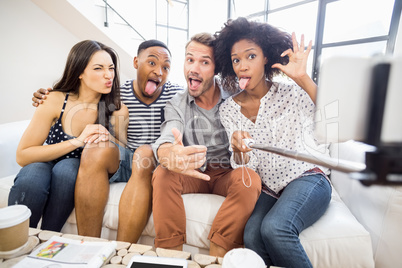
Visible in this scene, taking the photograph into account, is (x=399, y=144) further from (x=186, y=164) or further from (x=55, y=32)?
(x=55, y=32)

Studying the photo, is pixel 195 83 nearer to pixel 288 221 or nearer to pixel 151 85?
pixel 151 85

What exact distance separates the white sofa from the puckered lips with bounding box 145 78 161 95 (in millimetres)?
558

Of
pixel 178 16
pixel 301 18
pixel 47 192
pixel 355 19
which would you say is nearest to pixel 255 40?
pixel 47 192

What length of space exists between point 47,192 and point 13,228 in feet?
1.45

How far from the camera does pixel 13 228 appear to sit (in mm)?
628

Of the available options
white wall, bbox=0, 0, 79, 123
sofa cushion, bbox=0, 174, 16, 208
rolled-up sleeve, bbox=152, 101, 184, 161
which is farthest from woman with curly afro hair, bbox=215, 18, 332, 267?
white wall, bbox=0, 0, 79, 123

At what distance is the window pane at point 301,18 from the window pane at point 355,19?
20cm

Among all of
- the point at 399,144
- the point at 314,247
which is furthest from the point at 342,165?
the point at 314,247

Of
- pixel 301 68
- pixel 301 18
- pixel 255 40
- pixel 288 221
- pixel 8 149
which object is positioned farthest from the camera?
pixel 301 18

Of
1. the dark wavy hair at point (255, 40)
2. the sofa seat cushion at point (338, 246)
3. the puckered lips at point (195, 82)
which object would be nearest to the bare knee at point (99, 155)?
the puckered lips at point (195, 82)

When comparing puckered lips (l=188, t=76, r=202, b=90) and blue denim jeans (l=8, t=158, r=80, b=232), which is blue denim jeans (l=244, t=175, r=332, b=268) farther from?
blue denim jeans (l=8, t=158, r=80, b=232)

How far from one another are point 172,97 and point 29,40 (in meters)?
2.06

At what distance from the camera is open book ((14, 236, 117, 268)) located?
1.97 feet

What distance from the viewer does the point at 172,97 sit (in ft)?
4.34
